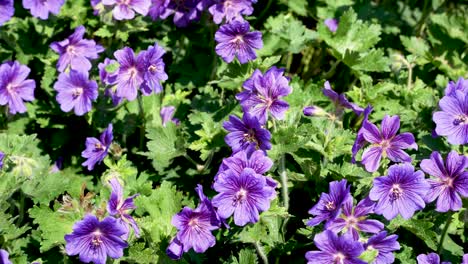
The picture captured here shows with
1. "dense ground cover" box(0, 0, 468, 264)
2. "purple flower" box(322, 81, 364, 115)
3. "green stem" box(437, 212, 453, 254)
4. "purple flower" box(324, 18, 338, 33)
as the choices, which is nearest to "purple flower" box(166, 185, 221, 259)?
"dense ground cover" box(0, 0, 468, 264)

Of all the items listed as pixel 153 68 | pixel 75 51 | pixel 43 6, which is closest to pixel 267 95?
pixel 153 68

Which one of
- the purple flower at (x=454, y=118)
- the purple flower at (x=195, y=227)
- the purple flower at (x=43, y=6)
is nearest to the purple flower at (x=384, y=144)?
the purple flower at (x=454, y=118)

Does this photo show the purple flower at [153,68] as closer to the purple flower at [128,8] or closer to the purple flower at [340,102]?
Result: the purple flower at [128,8]

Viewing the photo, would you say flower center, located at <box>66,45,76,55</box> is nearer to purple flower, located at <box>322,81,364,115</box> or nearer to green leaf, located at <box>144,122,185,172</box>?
green leaf, located at <box>144,122,185,172</box>

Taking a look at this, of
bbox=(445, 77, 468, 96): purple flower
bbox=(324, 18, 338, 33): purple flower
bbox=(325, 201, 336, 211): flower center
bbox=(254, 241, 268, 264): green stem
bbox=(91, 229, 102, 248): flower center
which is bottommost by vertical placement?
bbox=(254, 241, 268, 264): green stem

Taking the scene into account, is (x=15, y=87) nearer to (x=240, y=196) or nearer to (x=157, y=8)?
→ (x=157, y=8)
